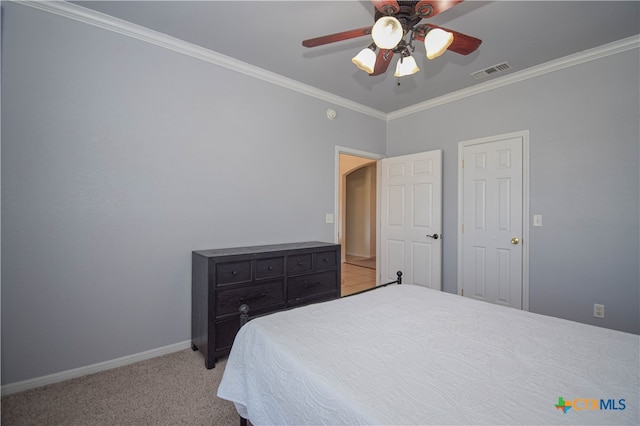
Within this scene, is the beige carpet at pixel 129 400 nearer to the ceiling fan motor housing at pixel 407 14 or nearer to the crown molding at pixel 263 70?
the ceiling fan motor housing at pixel 407 14

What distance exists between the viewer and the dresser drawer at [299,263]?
2.67 m

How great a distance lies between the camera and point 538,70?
293 cm

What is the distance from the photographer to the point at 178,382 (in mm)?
2057

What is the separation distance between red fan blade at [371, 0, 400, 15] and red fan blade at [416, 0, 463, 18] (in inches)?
4.4

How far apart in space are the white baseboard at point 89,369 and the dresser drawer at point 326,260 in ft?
4.49

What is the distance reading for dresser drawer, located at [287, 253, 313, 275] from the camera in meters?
2.67

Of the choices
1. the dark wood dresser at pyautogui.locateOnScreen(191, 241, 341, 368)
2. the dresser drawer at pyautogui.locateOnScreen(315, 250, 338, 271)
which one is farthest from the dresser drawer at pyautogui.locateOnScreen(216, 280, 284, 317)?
the dresser drawer at pyautogui.locateOnScreen(315, 250, 338, 271)

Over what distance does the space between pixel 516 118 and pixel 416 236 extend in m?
A: 1.73

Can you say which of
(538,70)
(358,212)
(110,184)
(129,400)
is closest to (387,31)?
(110,184)

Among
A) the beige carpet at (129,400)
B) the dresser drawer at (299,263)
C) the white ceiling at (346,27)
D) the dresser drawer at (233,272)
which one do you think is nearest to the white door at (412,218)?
the white ceiling at (346,27)

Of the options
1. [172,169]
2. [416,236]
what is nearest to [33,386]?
[172,169]

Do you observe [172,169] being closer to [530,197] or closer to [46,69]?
[46,69]

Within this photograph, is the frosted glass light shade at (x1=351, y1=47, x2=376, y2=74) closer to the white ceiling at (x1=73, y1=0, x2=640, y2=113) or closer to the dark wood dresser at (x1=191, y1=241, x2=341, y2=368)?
the white ceiling at (x1=73, y1=0, x2=640, y2=113)

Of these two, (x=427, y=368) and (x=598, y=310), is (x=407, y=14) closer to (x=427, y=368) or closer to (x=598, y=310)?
(x=427, y=368)
